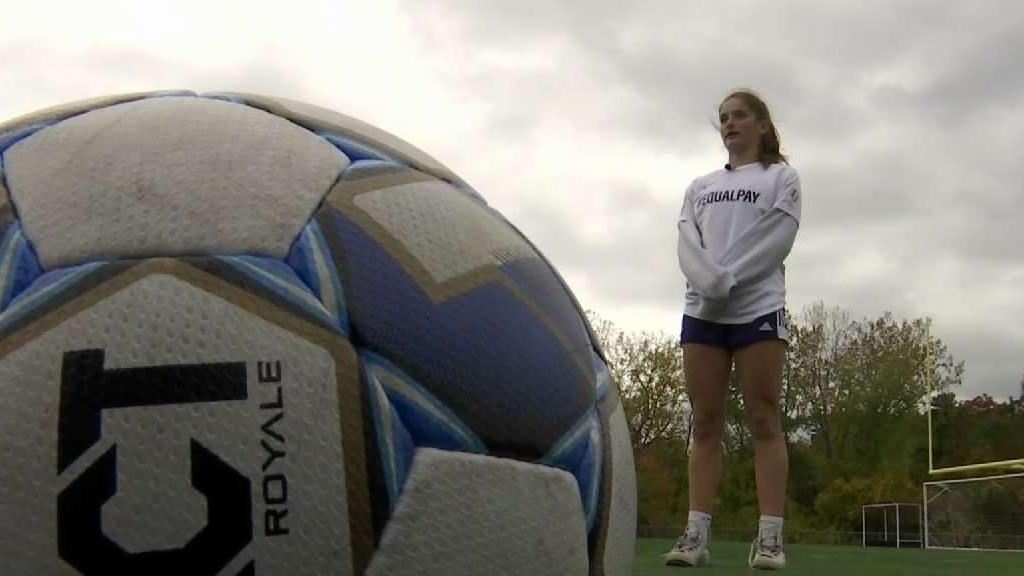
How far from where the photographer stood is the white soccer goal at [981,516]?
20.2 metres

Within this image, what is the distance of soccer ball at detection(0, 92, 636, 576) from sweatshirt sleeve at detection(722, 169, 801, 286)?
1.89m

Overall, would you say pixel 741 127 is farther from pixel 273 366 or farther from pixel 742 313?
pixel 273 366

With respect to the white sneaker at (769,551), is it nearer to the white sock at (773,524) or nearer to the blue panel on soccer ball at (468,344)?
the white sock at (773,524)

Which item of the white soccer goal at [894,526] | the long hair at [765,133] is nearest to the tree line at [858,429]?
the white soccer goal at [894,526]

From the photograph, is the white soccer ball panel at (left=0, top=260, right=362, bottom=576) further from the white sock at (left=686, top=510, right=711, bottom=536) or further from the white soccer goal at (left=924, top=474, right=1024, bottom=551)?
the white soccer goal at (left=924, top=474, right=1024, bottom=551)

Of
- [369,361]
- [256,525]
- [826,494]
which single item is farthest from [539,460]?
[826,494]

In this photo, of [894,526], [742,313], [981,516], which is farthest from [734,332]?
[894,526]

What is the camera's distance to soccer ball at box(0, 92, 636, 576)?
1.24m

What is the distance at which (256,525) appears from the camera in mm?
1237

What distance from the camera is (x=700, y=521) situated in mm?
3504

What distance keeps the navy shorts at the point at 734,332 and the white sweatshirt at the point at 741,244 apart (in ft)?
0.08

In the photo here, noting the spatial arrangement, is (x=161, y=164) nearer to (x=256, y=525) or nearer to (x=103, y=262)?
(x=103, y=262)

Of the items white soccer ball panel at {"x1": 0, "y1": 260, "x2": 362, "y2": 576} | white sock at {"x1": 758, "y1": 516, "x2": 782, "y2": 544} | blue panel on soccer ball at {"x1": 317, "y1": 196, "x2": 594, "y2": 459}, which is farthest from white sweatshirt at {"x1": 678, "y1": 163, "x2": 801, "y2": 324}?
white soccer ball panel at {"x1": 0, "y1": 260, "x2": 362, "y2": 576}

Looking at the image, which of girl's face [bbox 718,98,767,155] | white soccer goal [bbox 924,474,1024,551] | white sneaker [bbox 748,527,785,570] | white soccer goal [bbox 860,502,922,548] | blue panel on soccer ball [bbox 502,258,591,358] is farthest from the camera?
white soccer goal [bbox 860,502,922,548]
